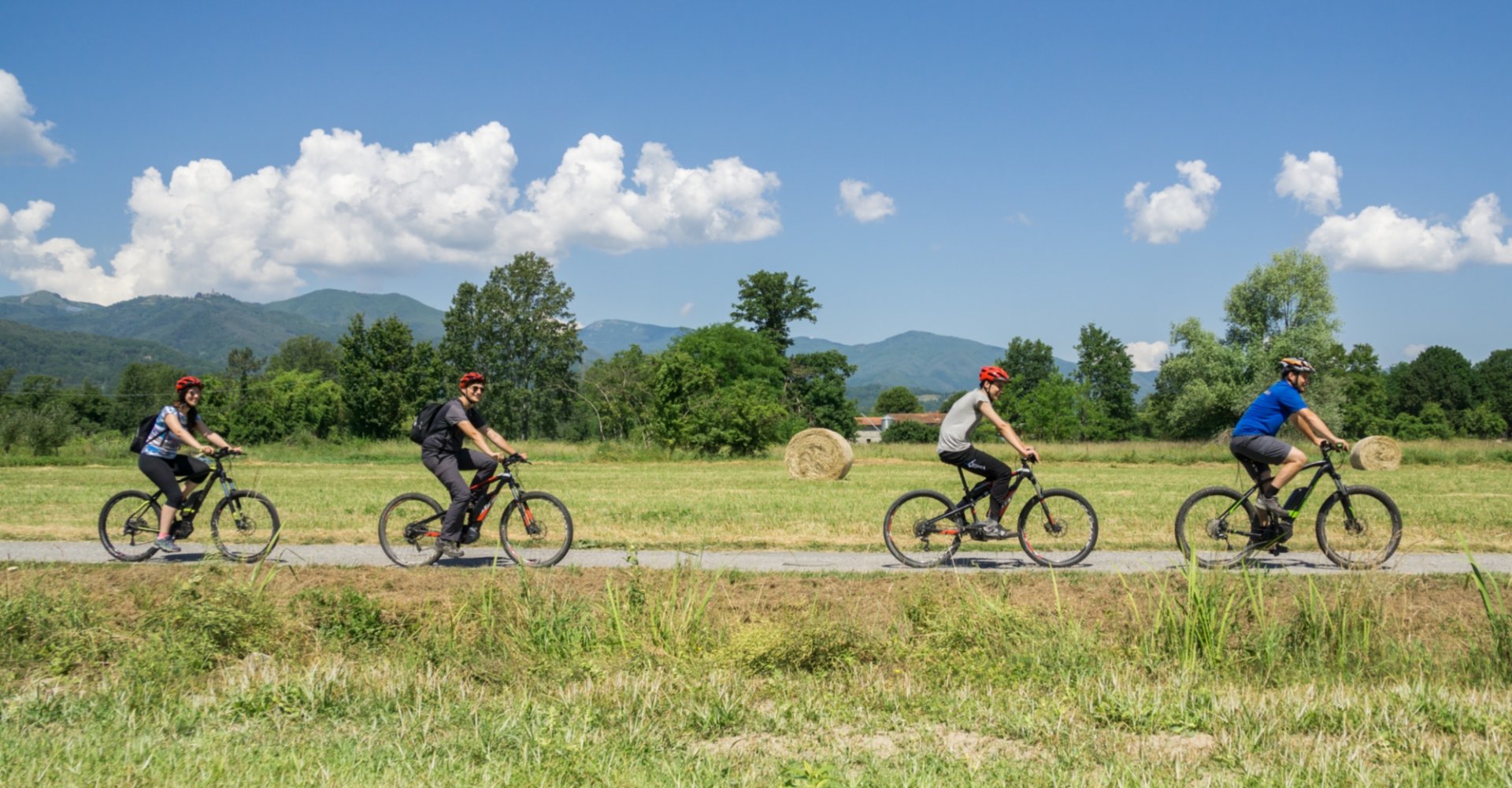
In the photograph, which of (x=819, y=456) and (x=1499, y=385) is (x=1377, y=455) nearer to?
(x=819, y=456)

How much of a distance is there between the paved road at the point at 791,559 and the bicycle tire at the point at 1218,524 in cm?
25

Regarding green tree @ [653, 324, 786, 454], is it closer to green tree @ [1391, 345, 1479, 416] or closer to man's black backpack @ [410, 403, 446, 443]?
man's black backpack @ [410, 403, 446, 443]

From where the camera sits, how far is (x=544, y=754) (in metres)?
5.00

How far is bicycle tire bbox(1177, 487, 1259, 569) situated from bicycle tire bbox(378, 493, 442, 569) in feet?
24.7

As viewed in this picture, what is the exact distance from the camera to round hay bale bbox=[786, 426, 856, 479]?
29.7m

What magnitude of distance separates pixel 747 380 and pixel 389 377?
2854cm

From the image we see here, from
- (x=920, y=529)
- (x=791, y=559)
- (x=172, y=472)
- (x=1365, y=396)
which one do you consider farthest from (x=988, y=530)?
(x=1365, y=396)

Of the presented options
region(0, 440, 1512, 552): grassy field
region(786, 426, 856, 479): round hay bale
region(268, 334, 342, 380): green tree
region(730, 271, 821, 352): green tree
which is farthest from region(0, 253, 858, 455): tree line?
region(268, 334, 342, 380): green tree

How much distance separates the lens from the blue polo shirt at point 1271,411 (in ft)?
33.3

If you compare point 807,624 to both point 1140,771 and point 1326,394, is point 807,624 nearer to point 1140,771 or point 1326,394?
point 1140,771

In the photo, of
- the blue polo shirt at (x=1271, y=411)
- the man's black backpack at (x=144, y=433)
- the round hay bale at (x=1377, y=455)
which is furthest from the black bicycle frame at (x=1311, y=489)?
the round hay bale at (x=1377, y=455)

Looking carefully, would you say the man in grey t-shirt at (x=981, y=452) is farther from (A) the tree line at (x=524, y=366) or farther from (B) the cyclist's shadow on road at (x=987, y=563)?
(A) the tree line at (x=524, y=366)

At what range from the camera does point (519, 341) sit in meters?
84.3

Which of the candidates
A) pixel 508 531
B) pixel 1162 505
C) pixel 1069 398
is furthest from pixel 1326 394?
pixel 508 531
